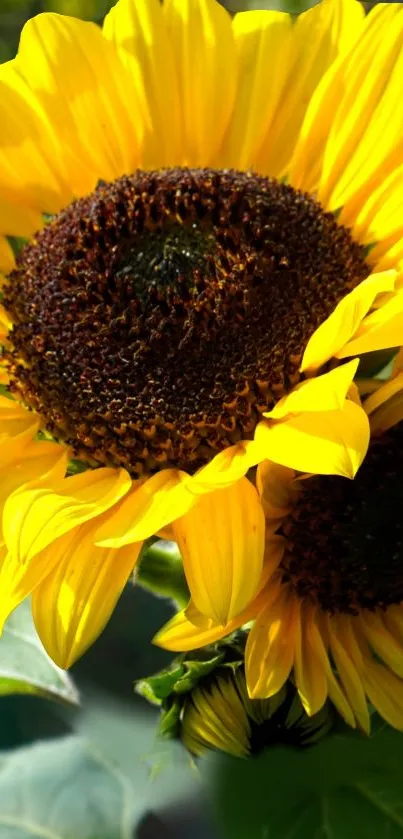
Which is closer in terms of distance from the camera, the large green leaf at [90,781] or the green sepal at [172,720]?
the green sepal at [172,720]

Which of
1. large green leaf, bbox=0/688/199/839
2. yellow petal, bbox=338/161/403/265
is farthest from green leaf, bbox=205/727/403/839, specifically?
yellow petal, bbox=338/161/403/265

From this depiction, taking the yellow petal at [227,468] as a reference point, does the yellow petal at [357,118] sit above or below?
above

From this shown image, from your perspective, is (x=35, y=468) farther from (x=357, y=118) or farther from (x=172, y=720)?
(x=357, y=118)

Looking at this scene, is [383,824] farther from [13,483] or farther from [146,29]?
[146,29]

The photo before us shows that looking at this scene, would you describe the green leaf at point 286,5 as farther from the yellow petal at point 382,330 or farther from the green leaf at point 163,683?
the green leaf at point 163,683

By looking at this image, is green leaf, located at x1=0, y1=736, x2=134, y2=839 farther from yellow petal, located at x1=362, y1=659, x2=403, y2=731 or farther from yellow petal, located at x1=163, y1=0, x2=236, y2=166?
yellow petal, located at x1=163, y1=0, x2=236, y2=166

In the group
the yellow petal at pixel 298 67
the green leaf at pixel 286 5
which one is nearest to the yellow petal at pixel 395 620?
the yellow petal at pixel 298 67

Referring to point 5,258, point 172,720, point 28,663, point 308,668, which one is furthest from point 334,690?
point 5,258
